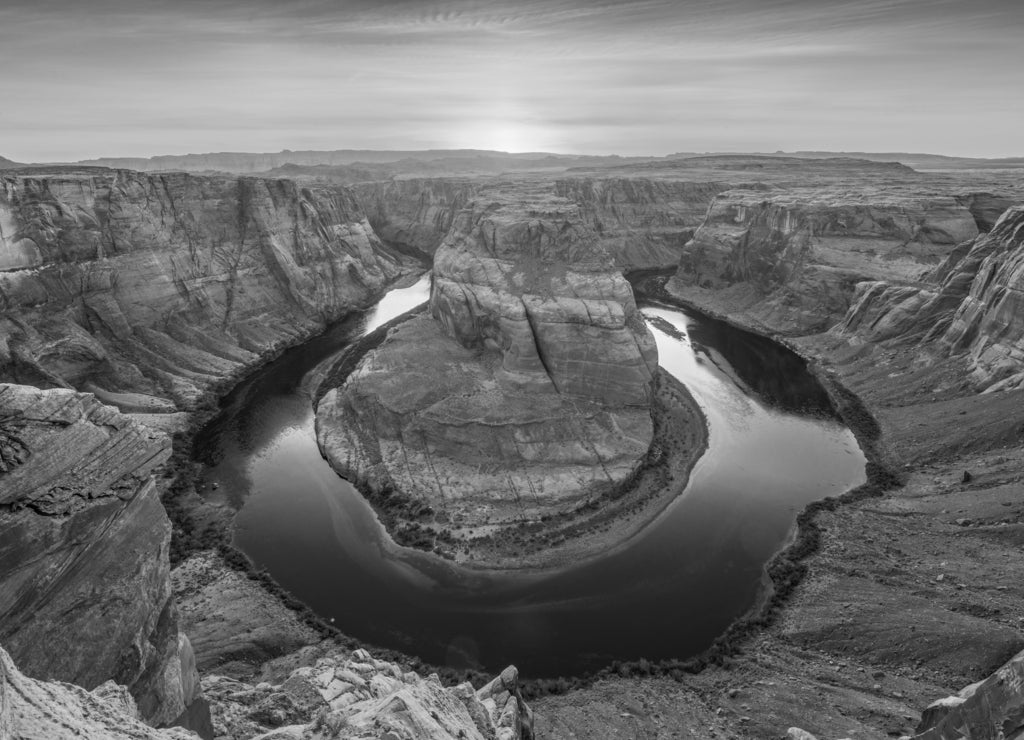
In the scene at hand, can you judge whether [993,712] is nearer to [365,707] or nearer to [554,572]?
[365,707]

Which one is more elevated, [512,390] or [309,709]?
[512,390]

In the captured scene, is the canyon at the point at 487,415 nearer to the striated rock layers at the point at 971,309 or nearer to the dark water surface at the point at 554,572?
the striated rock layers at the point at 971,309

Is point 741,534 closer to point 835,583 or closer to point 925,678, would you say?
point 835,583

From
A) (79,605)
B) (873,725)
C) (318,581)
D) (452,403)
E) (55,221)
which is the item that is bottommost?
(873,725)

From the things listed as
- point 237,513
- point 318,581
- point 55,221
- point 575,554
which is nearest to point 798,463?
point 575,554

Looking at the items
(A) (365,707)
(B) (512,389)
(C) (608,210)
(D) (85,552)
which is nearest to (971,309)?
(B) (512,389)

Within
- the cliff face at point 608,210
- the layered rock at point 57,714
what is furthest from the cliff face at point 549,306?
the cliff face at point 608,210
